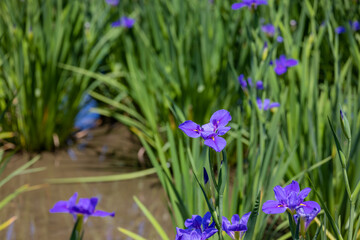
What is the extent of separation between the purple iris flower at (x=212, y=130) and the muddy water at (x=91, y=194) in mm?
978

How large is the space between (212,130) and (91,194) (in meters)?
1.33

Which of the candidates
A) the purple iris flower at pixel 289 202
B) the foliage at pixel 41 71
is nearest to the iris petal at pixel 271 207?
the purple iris flower at pixel 289 202

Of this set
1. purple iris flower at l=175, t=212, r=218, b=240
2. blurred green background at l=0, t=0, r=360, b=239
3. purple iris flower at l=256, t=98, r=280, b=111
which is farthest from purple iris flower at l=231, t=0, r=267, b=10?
purple iris flower at l=175, t=212, r=218, b=240

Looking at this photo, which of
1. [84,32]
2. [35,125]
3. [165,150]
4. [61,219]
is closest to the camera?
[61,219]

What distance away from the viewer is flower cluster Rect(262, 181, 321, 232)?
0.88 meters

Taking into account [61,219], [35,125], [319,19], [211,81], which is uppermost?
[319,19]

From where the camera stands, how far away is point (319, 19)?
8.96ft

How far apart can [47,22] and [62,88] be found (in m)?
0.36

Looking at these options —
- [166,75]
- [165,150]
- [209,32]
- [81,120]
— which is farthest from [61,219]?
[209,32]

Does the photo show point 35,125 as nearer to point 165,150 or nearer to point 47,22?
point 47,22

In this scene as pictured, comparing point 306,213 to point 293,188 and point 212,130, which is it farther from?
point 212,130

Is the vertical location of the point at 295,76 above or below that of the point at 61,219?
above

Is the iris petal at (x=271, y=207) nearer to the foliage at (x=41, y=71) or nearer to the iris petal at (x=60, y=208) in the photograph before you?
the iris petal at (x=60, y=208)

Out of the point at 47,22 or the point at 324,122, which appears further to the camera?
the point at 47,22
